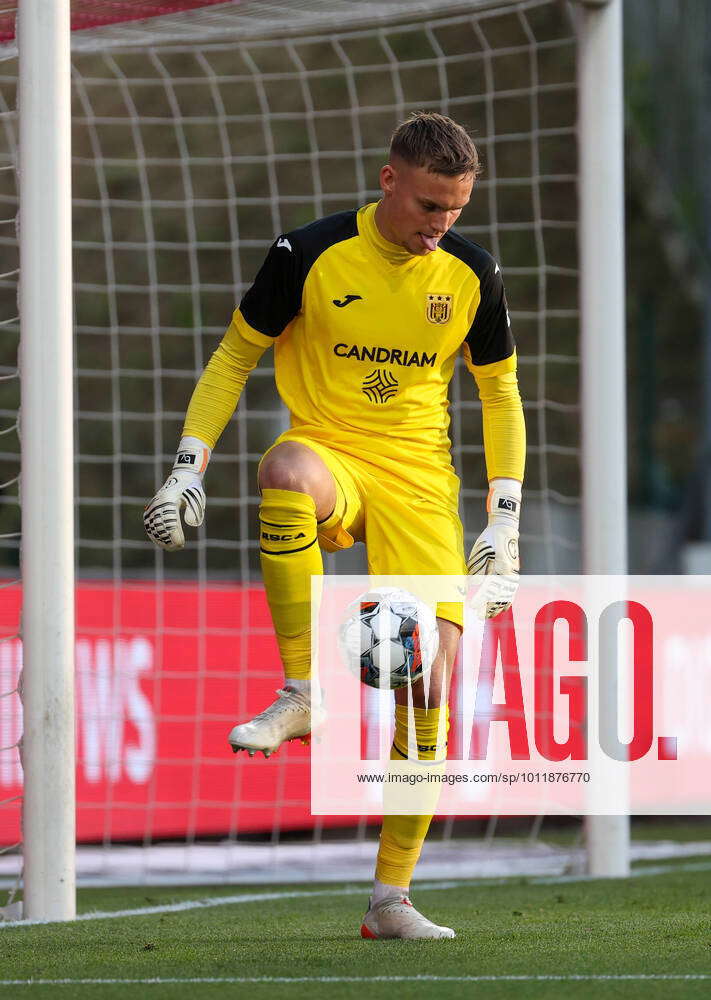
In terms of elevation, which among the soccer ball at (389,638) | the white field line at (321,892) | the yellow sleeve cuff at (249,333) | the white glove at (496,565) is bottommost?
the white field line at (321,892)

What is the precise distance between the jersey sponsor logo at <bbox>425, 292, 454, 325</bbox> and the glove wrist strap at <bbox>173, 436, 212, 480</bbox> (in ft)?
2.37

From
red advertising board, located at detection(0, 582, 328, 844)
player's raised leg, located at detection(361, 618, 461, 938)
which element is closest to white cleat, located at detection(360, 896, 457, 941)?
player's raised leg, located at detection(361, 618, 461, 938)

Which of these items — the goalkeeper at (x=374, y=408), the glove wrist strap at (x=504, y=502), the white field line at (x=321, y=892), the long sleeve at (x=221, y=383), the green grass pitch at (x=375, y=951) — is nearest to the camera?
the green grass pitch at (x=375, y=951)

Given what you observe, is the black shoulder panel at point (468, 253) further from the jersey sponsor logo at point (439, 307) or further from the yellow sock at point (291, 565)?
the yellow sock at point (291, 565)

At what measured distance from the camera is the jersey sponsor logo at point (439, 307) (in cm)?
448

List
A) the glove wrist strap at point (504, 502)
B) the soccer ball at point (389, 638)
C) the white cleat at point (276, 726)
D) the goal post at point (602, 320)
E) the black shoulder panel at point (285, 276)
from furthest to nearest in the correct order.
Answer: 1. the goal post at point (602, 320)
2. the glove wrist strap at point (504, 502)
3. the black shoulder panel at point (285, 276)
4. the soccer ball at point (389, 638)
5. the white cleat at point (276, 726)

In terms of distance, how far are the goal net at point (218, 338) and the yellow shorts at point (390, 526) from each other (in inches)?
57.9

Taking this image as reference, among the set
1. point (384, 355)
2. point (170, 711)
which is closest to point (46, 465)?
point (384, 355)

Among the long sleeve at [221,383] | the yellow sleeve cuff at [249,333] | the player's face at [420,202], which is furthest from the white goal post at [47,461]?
the player's face at [420,202]

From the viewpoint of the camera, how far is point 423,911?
224 inches

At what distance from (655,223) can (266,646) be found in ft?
44.9

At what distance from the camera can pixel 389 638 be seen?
13.8 ft

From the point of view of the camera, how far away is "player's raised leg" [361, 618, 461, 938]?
14.8 ft

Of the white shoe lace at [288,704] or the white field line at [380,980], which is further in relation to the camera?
the white shoe lace at [288,704]
